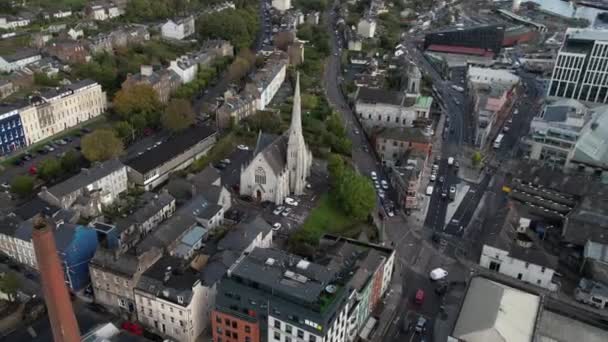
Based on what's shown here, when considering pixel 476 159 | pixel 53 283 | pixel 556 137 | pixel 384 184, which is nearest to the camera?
pixel 53 283

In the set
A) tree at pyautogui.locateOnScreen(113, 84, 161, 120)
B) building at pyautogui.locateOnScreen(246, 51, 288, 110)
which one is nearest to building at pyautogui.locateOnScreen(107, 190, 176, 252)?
tree at pyautogui.locateOnScreen(113, 84, 161, 120)

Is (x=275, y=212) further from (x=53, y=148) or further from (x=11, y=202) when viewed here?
(x=53, y=148)

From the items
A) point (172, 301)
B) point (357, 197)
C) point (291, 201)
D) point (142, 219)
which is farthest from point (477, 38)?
point (172, 301)

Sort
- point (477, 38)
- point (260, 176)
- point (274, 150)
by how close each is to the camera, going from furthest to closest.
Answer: point (477, 38) → point (274, 150) → point (260, 176)


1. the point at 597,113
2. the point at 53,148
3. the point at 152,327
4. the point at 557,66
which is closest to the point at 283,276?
the point at 152,327

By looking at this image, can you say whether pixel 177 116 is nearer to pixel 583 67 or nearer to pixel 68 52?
pixel 68 52

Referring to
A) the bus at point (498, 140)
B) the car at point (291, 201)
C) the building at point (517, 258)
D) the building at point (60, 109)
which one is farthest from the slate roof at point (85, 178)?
the bus at point (498, 140)

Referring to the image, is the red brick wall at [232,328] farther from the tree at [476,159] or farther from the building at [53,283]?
the tree at [476,159]
